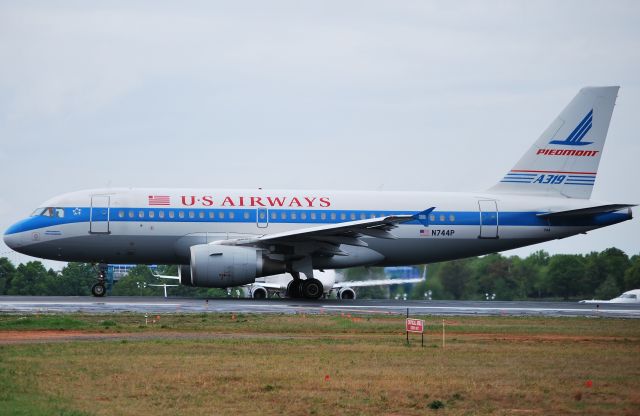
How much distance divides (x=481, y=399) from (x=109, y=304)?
2200 centimetres

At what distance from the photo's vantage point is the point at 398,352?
2258cm

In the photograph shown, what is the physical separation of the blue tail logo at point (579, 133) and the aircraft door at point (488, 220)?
476 cm

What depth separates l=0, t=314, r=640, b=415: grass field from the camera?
16031mm

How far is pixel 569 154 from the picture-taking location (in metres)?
46.3

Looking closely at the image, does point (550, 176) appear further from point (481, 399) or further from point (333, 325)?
point (481, 399)

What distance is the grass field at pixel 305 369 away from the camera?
16.0m

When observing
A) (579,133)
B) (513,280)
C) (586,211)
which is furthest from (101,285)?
(513,280)

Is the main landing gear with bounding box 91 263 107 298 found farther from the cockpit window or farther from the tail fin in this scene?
the tail fin

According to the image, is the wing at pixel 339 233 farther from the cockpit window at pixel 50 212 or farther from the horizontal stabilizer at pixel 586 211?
the horizontal stabilizer at pixel 586 211

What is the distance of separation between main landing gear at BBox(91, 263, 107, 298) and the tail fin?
16811mm

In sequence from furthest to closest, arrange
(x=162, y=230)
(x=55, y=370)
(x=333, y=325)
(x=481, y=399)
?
1. (x=162, y=230)
2. (x=333, y=325)
3. (x=55, y=370)
4. (x=481, y=399)

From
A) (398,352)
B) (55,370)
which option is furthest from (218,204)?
(55,370)

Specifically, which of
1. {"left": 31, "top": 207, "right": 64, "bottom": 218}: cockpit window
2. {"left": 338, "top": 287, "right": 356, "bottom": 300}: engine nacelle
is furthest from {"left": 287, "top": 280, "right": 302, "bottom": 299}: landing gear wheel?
{"left": 338, "top": 287, "right": 356, "bottom": 300}: engine nacelle

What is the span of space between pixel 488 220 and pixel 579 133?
6.33 metres
